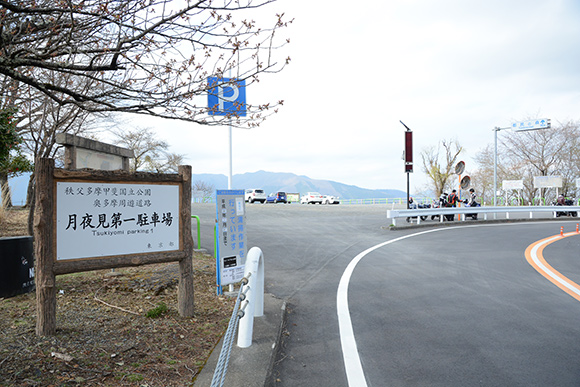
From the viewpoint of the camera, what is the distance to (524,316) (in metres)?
5.56

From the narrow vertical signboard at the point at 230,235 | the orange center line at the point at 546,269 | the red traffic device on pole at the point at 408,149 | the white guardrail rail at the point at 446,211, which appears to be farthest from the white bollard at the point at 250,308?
the red traffic device on pole at the point at 408,149

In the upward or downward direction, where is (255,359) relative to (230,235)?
downward

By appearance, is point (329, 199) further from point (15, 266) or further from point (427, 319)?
point (15, 266)

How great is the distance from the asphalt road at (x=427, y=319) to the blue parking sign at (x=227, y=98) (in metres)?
3.01

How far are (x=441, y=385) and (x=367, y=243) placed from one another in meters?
10.5

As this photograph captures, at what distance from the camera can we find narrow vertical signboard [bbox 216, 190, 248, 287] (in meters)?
6.20

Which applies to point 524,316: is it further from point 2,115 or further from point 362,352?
point 2,115

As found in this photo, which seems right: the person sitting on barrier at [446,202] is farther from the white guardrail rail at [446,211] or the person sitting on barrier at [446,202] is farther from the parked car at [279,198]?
the parked car at [279,198]

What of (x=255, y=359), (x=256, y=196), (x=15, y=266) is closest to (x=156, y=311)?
(x=255, y=359)

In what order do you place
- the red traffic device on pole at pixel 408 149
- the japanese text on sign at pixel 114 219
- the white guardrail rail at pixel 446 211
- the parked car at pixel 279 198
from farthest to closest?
1. the parked car at pixel 279 198
2. the red traffic device on pole at pixel 408 149
3. the white guardrail rail at pixel 446 211
4. the japanese text on sign at pixel 114 219

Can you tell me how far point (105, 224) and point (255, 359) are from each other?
7.24 ft

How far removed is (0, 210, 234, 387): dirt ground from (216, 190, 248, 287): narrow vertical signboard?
0.43 metres

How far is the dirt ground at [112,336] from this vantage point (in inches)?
136

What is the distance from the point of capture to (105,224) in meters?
4.50
